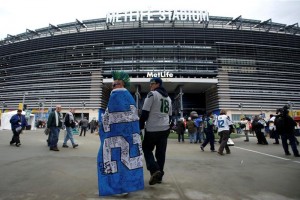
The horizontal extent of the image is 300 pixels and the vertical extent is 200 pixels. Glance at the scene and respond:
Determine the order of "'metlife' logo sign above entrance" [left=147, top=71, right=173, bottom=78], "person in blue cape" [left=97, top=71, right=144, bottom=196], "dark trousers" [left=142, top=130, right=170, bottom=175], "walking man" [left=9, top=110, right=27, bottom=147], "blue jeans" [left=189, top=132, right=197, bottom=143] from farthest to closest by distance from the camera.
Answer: "'metlife' logo sign above entrance" [left=147, top=71, right=173, bottom=78] < "blue jeans" [left=189, top=132, right=197, bottom=143] < "walking man" [left=9, top=110, right=27, bottom=147] < "dark trousers" [left=142, top=130, right=170, bottom=175] < "person in blue cape" [left=97, top=71, right=144, bottom=196]

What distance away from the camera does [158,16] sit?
6091 centimetres

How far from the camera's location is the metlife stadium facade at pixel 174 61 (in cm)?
5681

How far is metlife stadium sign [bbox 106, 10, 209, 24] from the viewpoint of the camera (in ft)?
196

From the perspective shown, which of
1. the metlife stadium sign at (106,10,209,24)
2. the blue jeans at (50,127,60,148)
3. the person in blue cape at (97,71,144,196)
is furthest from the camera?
the metlife stadium sign at (106,10,209,24)

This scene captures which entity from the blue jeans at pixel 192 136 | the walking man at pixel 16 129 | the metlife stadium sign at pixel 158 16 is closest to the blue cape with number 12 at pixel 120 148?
the walking man at pixel 16 129

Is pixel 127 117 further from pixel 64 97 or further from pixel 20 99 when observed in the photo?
pixel 20 99

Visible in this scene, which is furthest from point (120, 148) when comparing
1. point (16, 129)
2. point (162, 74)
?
point (162, 74)

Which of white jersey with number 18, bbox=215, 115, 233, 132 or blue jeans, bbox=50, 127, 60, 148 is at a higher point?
white jersey with number 18, bbox=215, 115, 233, 132

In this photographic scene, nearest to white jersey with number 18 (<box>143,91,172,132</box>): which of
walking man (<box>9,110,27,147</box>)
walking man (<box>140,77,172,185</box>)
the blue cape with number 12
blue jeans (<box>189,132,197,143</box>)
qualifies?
walking man (<box>140,77,172,185</box>)

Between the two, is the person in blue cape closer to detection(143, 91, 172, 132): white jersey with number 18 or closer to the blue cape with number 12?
the blue cape with number 12

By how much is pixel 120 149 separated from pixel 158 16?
6346cm

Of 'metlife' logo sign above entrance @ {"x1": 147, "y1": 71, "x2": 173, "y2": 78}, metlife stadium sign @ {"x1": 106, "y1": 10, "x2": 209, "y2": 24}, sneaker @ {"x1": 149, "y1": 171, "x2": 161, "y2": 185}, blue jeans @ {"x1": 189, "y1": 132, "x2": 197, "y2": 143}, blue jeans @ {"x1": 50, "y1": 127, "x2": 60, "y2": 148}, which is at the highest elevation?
metlife stadium sign @ {"x1": 106, "y1": 10, "x2": 209, "y2": 24}

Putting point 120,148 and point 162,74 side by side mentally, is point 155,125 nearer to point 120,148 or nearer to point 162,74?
point 120,148

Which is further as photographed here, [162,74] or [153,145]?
[162,74]
